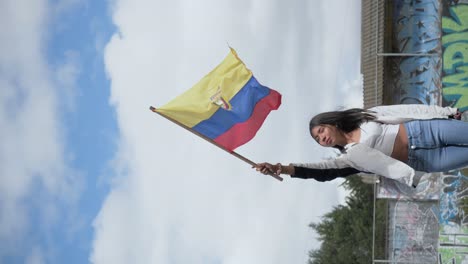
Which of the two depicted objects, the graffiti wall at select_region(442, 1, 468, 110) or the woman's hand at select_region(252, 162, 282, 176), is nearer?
the woman's hand at select_region(252, 162, 282, 176)

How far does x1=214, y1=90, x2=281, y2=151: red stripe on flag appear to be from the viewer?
7.10 meters

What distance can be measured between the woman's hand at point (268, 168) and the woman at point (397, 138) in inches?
23.0

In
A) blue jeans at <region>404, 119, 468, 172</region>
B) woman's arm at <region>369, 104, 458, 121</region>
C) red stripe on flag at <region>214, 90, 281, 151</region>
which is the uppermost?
red stripe on flag at <region>214, 90, 281, 151</region>

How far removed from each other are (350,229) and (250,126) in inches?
990

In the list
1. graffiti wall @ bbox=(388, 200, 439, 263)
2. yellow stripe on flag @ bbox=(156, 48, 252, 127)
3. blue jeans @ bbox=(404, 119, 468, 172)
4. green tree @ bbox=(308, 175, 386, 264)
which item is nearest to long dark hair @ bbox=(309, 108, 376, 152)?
blue jeans @ bbox=(404, 119, 468, 172)

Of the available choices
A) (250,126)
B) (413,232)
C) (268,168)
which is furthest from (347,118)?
(413,232)

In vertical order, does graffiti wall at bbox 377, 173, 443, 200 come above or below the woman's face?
above

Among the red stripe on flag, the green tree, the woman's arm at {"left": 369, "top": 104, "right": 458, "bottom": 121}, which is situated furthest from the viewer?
the green tree

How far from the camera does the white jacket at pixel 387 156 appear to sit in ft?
16.0

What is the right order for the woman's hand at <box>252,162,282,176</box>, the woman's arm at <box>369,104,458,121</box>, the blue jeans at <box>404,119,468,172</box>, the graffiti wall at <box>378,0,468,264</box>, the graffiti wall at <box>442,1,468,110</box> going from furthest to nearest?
1. the graffiti wall at <box>442,1,468,110</box>
2. the graffiti wall at <box>378,0,468,264</box>
3. the woman's hand at <box>252,162,282,176</box>
4. the woman's arm at <box>369,104,458,121</box>
5. the blue jeans at <box>404,119,468,172</box>

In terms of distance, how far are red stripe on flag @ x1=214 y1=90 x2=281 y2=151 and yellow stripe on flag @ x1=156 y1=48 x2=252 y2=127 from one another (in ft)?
1.10

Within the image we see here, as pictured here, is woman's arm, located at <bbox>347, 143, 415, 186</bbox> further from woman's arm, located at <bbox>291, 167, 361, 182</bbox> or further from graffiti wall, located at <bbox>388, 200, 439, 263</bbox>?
graffiti wall, located at <bbox>388, 200, 439, 263</bbox>

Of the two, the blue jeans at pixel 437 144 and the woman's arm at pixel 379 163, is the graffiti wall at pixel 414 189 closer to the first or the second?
the blue jeans at pixel 437 144

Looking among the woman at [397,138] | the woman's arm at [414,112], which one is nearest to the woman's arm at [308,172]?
the woman at [397,138]
